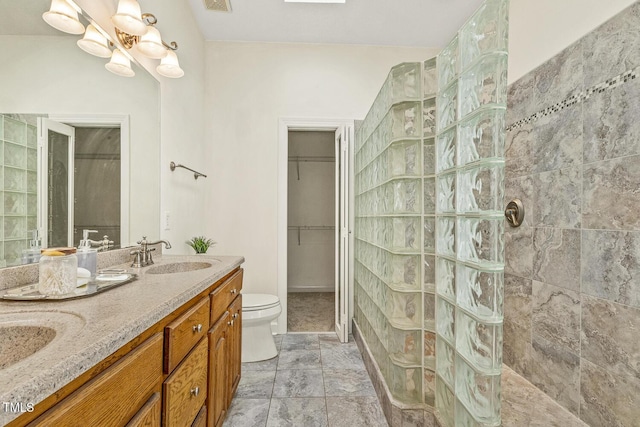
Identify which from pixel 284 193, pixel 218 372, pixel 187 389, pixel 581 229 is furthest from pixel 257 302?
pixel 581 229

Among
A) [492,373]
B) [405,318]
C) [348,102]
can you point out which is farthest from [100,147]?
[348,102]

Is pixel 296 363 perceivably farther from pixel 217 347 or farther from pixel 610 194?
pixel 610 194

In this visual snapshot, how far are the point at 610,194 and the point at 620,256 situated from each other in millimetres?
275

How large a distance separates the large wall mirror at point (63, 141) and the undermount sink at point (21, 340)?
0.43m

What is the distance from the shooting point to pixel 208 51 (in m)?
2.86

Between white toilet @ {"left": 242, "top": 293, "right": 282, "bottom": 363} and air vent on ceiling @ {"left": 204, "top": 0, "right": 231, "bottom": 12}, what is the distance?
2251mm

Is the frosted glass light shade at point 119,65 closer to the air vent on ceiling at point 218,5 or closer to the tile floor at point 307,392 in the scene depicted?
the air vent on ceiling at point 218,5

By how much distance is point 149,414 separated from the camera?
32.0 inches

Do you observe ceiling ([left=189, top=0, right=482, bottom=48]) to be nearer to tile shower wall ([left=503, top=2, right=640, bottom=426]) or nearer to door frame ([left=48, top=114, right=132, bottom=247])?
tile shower wall ([left=503, top=2, right=640, bottom=426])

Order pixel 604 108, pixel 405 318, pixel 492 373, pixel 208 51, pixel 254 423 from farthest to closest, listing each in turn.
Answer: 1. pixel 208 51
2. pixel 254 423
3. pixel 405 318
4. pixel 604 108
5. pixel 492 373

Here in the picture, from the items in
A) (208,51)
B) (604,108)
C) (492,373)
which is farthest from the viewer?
(208,51)

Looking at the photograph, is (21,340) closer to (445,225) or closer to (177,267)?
(177,267)

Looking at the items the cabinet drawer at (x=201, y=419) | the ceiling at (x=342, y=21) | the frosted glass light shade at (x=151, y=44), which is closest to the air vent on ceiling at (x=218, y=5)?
the ceiling at (x=342, y=21)

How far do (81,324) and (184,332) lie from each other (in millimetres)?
359
